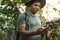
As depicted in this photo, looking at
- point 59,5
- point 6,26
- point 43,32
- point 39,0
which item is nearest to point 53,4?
point 59,5

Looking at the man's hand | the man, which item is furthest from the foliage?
the man's hand

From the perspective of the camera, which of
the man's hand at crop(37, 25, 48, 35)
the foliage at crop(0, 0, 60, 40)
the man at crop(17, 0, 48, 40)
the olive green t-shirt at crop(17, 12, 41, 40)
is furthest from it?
the foliage at crop(0, 0, 60, 40)

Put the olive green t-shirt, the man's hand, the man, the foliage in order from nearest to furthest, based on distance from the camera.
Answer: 1. the man's hand
2. the man
3. the olive green t-shirt
4. the foliage

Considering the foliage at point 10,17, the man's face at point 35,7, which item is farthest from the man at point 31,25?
the foliage at point 10,17

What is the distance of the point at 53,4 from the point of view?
6734mm

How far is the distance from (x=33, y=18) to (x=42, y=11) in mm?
2677

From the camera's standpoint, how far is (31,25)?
3822mm

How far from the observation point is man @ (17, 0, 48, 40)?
11.9 ft

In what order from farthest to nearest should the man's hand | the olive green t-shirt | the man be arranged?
the olive green t-shirt → the man → the man's hand

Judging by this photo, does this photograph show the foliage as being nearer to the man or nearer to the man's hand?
the man

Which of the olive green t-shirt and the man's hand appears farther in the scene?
the olive green t-shirt

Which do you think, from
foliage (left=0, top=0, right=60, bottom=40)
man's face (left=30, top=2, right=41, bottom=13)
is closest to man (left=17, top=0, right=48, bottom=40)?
man's face (left=30, top=2, right=41, bottom=13)

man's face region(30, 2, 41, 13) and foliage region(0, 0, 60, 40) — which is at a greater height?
man's face region(30, 2, 41, 13)

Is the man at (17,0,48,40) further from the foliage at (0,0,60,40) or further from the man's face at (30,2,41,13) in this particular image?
the foliage at (0,0,60,40)
